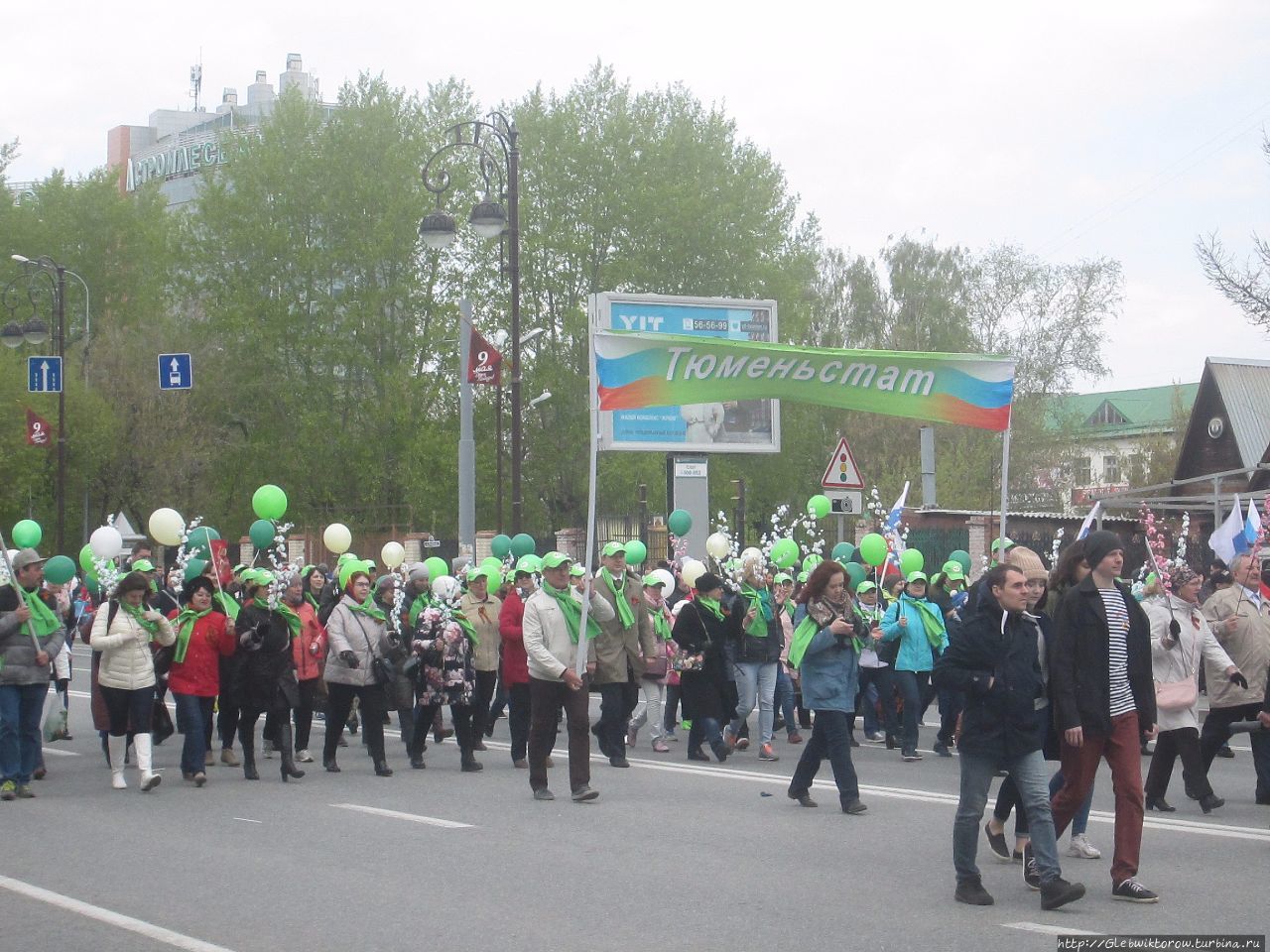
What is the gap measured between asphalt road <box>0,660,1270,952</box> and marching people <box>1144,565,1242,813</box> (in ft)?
0.75

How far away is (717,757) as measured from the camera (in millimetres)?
14852

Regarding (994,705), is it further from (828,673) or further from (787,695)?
(787,695)

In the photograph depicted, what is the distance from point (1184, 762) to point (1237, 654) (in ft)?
4.65

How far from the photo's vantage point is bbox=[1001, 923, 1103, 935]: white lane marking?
7.40 metres

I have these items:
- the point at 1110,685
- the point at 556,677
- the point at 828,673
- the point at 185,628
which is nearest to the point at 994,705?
the point at 1110,685

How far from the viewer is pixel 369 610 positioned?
1423 centimetres

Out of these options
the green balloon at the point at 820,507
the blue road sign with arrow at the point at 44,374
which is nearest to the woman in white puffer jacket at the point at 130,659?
the green balloon at the point at 820,507

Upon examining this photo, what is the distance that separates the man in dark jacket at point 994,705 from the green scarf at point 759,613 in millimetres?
6589

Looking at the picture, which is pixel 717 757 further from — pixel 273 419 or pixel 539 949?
pixel 273 419

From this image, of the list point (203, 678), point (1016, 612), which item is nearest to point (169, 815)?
point (203, 678)

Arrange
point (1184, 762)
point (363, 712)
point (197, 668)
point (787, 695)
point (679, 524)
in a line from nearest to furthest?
point (1184, 762)
point (197, 668)
point (363, 712)
point (787, 695)
point (679, 524)

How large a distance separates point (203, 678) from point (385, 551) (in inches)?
300

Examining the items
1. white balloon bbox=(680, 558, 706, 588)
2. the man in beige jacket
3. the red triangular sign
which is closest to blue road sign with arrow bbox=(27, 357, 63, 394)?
the red triangular sign

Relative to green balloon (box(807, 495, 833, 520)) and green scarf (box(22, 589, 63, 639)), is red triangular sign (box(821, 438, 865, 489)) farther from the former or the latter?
green scarf (box(22, 589, 63, 639))
